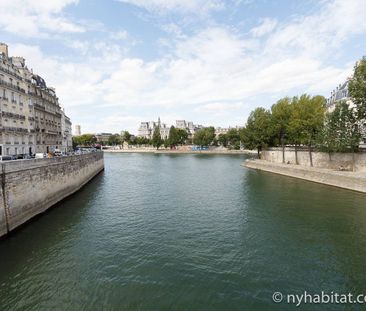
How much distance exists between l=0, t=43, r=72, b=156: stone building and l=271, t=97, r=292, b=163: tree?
180ft

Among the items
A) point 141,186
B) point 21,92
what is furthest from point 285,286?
point 21,92

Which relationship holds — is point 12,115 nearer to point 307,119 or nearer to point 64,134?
point 64,134

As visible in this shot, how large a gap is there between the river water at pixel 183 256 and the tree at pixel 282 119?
36364 mm

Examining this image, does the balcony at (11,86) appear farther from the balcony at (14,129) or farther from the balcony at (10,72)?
the balcony at (14,129)

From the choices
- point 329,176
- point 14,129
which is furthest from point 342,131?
point 14,129

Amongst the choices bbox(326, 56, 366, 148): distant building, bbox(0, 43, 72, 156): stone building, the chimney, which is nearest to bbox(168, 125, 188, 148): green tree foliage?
bbox(326, 56, 366, 148): distant building

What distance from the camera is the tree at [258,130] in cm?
6631

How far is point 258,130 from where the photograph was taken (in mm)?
68562

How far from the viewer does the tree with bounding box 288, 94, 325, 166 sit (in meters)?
49.6

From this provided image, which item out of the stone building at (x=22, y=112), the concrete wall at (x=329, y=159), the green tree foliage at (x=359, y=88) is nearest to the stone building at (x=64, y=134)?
the stone building at (x=22, y=112)

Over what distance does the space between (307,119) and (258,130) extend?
1743cm

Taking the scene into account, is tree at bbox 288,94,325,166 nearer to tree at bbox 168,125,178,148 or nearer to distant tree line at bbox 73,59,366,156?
distant tree line at bbox 73,59,366,156

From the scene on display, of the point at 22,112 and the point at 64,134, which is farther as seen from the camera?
the point at 64,134

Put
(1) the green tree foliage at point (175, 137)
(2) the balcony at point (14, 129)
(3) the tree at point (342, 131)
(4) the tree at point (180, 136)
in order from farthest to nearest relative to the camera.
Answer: (4) the tree at point (180, 136) < (1) the green tree foliage at point (175, 137) < (3) the tree at point (342, 131) < (2) the balcony at point (14, 129)
